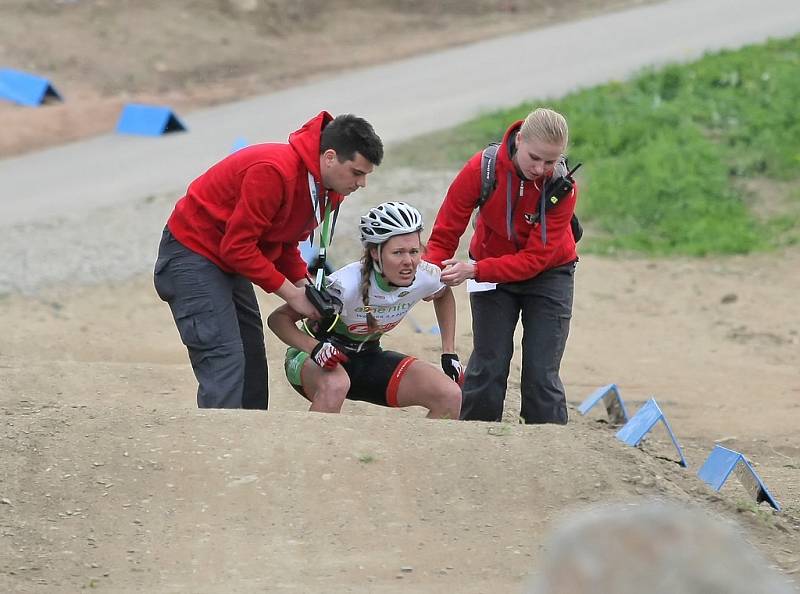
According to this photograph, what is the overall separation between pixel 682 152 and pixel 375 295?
7485mm

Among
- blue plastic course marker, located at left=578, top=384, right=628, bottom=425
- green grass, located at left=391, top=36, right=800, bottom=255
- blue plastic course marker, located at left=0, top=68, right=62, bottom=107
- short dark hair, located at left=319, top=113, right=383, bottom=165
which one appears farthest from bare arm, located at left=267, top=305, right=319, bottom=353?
blue plastic course marker, located at left=0, top=68, right=62, bottom=107

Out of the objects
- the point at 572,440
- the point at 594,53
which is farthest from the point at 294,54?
the point at 572,440

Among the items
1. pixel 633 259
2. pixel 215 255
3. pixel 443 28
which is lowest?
pixel 633 259

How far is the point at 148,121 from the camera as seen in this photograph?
15.0 meters

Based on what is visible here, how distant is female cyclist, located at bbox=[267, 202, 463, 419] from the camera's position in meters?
6.56

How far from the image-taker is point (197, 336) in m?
6.67

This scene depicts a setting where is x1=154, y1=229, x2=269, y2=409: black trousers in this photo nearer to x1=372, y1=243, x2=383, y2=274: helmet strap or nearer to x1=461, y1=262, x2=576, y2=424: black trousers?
x1=372, y1=243, x2=383, y2=274: helmet strap

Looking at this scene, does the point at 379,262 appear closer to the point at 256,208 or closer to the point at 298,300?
the point at 298,300

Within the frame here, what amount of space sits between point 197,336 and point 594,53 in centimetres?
1162

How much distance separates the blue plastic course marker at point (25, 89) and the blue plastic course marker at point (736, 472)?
11041 millimetres

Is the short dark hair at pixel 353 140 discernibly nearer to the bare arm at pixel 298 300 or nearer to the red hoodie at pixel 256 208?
the red hoodie at pixel 256 208

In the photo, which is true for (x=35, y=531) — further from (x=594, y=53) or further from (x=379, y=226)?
(x=594, y=53)

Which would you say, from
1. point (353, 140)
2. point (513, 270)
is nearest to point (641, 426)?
point (513, 270)

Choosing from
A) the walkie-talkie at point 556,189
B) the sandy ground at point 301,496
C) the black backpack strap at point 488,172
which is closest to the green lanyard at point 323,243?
the black backpack strap at point 488,172
